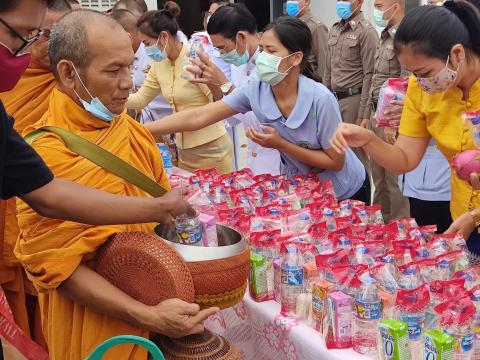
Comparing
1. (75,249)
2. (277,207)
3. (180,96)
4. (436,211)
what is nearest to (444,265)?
(277,207)

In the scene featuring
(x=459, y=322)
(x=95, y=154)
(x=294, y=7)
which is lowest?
(x=294, y=7)

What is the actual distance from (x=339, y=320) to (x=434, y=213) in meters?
1.74

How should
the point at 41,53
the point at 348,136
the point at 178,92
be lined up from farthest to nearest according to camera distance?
the point at 178,92
the point at 41,53
the point at 348,136

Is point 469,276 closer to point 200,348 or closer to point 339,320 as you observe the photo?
point 339,320

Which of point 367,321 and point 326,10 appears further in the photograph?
point 326,10

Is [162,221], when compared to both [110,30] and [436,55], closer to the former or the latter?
[110,30]

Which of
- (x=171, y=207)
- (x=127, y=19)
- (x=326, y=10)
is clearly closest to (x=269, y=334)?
(x=171, y=207)

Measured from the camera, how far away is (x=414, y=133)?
236 cm

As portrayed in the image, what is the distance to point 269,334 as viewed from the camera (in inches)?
72.7

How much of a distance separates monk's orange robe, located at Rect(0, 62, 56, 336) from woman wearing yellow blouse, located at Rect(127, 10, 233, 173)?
1772 millimetres

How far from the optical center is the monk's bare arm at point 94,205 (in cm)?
150

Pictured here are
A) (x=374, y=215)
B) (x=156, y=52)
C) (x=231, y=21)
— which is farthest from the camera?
(x=156, y=52)

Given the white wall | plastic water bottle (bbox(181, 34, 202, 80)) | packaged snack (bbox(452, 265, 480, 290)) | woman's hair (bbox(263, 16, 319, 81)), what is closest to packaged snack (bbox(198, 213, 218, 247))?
packaged snack (bbox(452, 265, 480, 290))

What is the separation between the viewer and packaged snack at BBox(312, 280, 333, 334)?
1.63 metres
